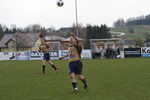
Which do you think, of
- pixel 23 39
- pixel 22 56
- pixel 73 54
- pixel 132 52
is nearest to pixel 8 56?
pixel 22 56

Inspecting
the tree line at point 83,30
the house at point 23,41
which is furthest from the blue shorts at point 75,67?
the house at point 23,41

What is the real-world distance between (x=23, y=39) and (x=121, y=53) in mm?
67347

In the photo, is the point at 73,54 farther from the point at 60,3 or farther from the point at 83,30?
the point at 83,30

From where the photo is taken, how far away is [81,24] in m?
130

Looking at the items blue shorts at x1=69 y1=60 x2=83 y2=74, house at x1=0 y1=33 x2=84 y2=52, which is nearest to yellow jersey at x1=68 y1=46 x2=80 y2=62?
blue shorts at x1=69 y1=60 x2=83 y2=74

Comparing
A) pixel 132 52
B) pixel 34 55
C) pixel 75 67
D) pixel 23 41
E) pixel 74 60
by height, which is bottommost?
pixel 23 41

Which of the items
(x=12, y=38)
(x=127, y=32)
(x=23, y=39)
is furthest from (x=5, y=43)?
(x=127, y=32)

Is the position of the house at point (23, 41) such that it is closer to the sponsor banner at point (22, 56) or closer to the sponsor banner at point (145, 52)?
the sponsor banner at point (22, 56)

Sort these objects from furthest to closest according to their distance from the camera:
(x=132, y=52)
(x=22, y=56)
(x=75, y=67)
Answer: (x=22, y=56) < (x=132, y=52) < (x=75, y=67)

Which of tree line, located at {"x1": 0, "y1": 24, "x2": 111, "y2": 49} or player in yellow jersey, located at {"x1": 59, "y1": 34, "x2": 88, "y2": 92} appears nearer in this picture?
player in yellow jersey, located at {"x1": 59, "y1": 34, "x2": 88, "y2": 92}

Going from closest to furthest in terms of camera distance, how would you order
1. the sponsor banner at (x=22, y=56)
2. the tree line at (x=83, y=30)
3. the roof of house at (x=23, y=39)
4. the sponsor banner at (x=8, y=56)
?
the sponsor banner at (x=22, y=56), the sponsor banner at (x=8, y=56), the tree line at (x=83, y=30), the roof of house at (x=23, y=39)

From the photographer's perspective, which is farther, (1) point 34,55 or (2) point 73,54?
(1) point 34,55

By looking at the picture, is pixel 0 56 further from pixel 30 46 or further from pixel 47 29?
pixel 47 29

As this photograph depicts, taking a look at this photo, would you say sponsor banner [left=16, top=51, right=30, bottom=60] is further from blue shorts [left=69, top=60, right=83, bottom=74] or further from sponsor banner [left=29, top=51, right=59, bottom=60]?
blue shorts [left=69, top=60, right=83, bottom=74]
